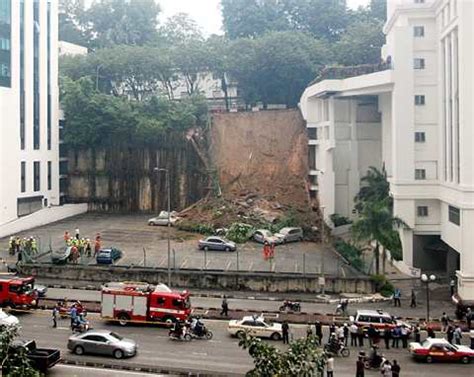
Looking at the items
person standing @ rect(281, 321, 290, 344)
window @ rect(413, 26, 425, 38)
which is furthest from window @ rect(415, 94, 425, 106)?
person standing @ rect(281, 321, 290, 344)

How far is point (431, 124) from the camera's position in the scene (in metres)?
45.5

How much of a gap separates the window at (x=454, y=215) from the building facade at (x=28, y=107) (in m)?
37.6

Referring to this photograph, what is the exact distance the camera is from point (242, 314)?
34.2 metres

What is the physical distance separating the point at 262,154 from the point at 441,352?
42327 millimetres

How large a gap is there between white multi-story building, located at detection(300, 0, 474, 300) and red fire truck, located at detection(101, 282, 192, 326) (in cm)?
1813

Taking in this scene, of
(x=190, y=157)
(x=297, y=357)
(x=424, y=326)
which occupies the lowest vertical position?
(x=424, y=326)

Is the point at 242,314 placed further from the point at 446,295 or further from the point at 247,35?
the point at 247,35

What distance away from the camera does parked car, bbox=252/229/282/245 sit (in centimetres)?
5138

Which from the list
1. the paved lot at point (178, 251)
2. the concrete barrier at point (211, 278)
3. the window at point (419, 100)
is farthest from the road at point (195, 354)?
the window at point (419, 100)

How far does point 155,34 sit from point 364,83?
5087cm

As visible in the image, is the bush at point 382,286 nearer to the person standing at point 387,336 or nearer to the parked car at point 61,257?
the person standing at point 387,336

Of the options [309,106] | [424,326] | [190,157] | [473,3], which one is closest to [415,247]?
[424,326]

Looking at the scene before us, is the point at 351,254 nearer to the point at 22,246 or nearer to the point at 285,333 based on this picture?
the point at 285,333

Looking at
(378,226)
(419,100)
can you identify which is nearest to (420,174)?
(419,100)
